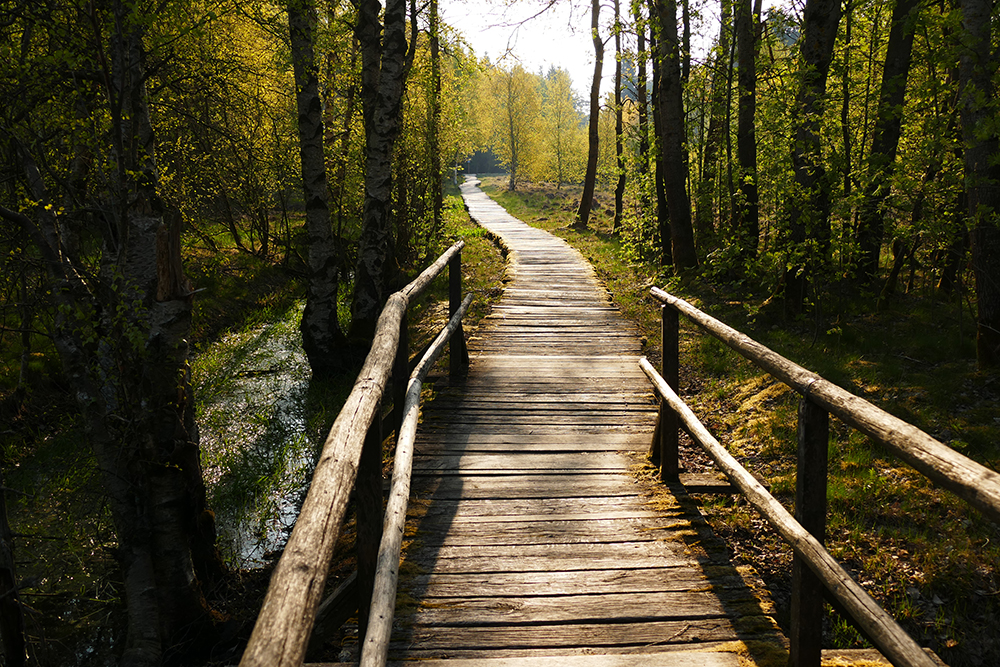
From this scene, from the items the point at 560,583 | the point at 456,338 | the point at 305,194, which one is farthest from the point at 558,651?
the point at 305,194

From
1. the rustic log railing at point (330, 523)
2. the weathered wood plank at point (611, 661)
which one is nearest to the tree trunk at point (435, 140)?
the rustic log railing at point (330, 523)

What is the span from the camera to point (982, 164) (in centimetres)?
566

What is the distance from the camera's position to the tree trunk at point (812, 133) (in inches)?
283

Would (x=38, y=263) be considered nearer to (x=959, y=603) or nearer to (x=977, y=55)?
(x=959, y=603)

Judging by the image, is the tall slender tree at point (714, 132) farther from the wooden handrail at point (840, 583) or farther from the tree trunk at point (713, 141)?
the wooden handrail at point (840, 583)

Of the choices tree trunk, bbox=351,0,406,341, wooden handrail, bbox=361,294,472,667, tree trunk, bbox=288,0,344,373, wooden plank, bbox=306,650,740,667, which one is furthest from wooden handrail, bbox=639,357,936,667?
tree trunk, bbox=288,0,344,373

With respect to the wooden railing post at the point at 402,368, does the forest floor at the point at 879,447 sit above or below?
below

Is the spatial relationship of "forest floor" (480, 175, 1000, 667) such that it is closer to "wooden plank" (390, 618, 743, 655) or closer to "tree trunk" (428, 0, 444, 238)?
"wooden plank" (390, 618, 743, 655)

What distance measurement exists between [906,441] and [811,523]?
0.86 meters

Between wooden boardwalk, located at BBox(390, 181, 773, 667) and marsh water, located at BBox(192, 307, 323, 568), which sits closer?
wooden boardwalk, located at BBox(390, 181, 773, 667)

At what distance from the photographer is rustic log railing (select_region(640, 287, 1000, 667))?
1826 millimetres

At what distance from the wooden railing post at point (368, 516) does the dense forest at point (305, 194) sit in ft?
8.16

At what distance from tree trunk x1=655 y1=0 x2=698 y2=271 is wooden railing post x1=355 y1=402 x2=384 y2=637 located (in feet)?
30.6

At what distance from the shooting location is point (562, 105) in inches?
2092
